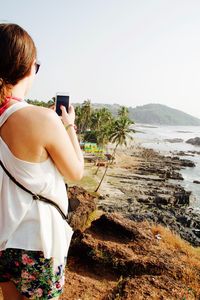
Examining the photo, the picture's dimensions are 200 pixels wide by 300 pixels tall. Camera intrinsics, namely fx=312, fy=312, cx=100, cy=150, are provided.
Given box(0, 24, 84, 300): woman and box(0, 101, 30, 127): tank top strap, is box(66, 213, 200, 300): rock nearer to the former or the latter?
box(0, 24, 84, 300): woman

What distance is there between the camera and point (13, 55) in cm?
153

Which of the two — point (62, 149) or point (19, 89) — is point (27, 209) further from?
point (19, 89)

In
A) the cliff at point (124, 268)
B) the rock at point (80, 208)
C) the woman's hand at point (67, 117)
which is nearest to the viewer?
the woman's hand at point (67, 117)

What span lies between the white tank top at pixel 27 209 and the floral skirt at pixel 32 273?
41 millimetres

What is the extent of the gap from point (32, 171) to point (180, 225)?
2653 cm

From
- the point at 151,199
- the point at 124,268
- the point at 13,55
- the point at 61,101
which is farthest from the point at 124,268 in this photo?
the point at 151,199

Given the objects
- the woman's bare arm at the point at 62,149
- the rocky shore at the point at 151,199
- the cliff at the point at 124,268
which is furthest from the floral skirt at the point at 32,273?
the rocky shore at the point at 151,199

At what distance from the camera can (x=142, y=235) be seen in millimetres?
7594

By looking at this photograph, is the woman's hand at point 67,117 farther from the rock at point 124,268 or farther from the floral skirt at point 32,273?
the rock at point 124,268

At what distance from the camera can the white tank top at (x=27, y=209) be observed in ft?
5.05

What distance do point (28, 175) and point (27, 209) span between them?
0.17 m

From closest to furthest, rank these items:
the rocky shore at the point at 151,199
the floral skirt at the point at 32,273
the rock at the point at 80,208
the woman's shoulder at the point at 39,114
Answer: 1. the woman's shoulder at the point at 39,114
2. the floral skirt at the point at 32,273
3. the rock at the point at 80,208
4. the rocky shore at the point at 151,199

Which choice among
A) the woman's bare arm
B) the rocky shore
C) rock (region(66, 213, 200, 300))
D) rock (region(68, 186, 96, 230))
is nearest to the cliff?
rock (region(66, 213, 200, 300))

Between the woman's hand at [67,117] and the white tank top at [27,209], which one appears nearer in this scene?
the white tank top at [27,209]
